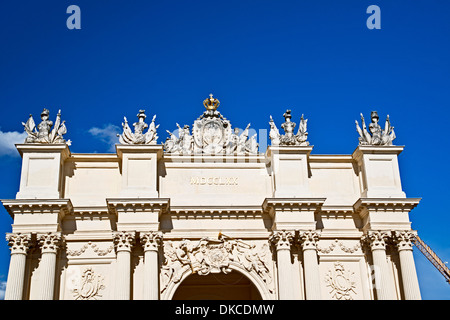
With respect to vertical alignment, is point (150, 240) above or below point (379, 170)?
below

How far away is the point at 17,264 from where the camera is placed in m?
26.9

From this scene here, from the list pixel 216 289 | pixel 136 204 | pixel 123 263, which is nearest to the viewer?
pixel 123 263

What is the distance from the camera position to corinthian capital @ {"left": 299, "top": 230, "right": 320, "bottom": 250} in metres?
28.2

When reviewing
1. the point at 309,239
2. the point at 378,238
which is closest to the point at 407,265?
the point at 378,238

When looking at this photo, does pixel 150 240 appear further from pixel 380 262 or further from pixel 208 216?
pixel 380 262

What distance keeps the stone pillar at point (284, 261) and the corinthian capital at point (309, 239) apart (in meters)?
0.46

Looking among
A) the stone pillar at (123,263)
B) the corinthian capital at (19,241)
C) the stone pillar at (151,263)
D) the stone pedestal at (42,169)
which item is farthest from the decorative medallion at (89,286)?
the stone pedestal at (42,169)

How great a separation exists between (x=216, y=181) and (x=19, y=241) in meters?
9.21

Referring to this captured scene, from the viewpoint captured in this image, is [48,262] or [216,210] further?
[216,210]

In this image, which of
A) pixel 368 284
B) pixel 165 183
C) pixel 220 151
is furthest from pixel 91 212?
pixel 368 284

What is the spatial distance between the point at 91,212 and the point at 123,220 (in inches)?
66.8

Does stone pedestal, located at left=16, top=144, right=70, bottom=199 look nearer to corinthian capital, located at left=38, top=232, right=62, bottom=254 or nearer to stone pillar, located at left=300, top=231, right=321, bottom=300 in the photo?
corinthian capital, located at left=38, top=232, right=62, bottom=254

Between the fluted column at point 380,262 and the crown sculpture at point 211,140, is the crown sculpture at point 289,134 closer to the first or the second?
the crown sculpture at point 211,140

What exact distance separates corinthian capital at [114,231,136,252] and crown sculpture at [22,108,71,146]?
207 inches
